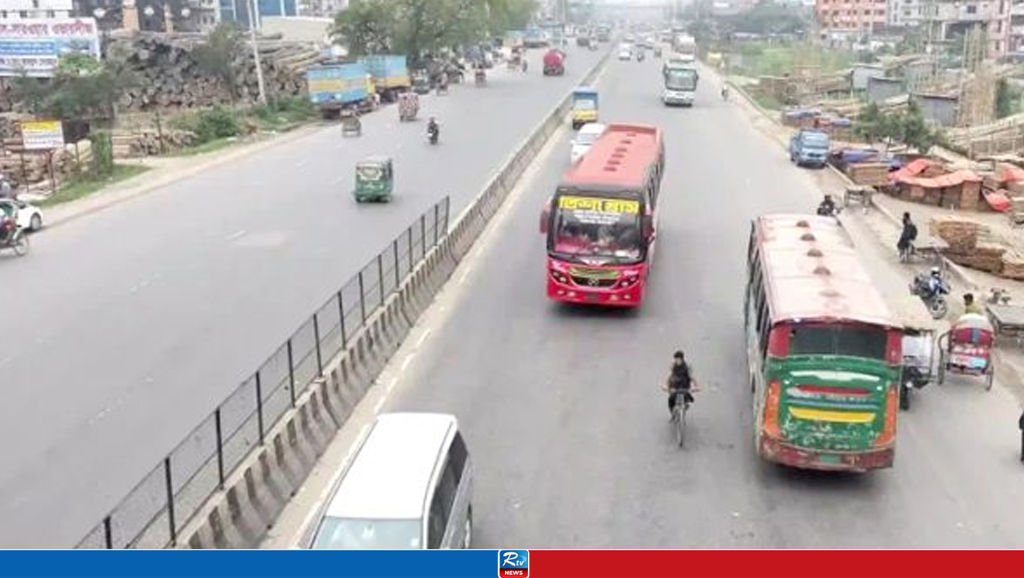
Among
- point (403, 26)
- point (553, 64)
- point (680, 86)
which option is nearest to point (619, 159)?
point (680, 86)

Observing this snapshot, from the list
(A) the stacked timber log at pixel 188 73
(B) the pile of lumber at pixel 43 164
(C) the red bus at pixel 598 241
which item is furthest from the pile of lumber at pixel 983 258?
(A) the stacked timber log at pixel 188 73

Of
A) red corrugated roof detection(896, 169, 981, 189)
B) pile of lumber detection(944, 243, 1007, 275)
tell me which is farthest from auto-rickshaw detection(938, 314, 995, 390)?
red corrugated roof detection(896, 169, 981, 189)

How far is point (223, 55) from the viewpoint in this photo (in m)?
81.2

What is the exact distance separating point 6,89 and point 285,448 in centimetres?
6488

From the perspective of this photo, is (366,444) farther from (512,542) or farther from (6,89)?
(6,89)

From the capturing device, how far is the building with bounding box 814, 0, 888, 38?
Answer: 196 m

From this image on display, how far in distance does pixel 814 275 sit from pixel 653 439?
3.28 metres

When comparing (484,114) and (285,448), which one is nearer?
(285,448)

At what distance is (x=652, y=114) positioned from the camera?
64.0m

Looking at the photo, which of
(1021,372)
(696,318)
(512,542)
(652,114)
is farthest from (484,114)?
(512,542)

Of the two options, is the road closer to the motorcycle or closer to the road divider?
the road divider

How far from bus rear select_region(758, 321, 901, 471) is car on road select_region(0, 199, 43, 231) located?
2205cm

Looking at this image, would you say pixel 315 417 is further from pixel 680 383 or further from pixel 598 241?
pixel 598 241
